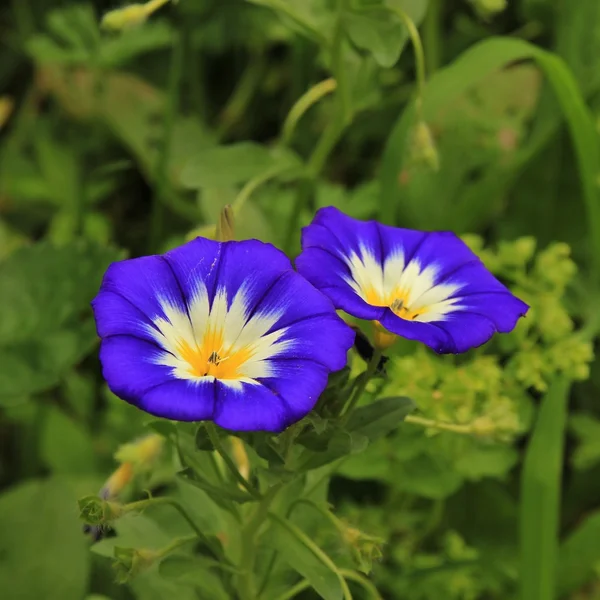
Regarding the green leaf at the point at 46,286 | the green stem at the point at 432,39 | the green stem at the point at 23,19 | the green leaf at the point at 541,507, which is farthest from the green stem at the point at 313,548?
the green stem at the point at 23,19

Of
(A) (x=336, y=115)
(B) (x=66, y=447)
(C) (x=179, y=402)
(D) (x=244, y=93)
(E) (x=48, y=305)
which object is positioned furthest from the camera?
(D) (x=244, y=93)

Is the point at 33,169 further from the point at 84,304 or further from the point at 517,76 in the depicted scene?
the point at 517,76

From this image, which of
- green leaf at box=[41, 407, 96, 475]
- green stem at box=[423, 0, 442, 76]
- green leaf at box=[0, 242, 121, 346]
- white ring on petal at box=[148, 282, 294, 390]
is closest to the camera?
white ring on petal at box=[148, 282, 294, 390]

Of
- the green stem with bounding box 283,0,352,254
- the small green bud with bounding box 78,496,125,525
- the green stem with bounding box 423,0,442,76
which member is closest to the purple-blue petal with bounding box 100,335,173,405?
the small green bud with bounding box 78,496,125,525

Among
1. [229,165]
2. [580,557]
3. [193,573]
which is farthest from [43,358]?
[580,557]

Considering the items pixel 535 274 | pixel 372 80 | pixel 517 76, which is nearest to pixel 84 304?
pixel 372 80

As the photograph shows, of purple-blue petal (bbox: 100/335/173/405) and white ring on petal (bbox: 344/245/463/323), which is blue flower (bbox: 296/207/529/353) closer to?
white ring on petal (bbox: 344/245/463/323)

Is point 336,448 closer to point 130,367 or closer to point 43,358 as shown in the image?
point 130,367
